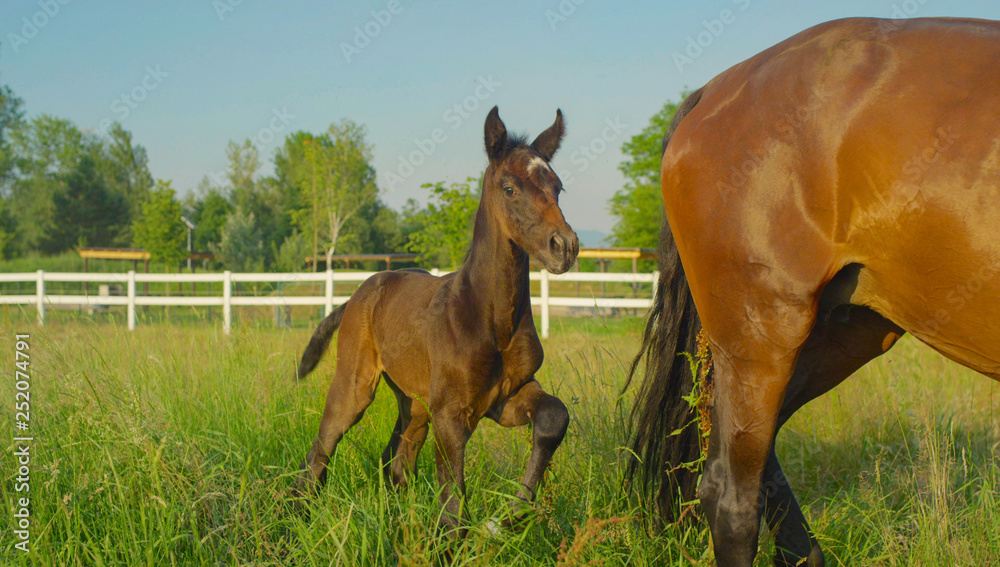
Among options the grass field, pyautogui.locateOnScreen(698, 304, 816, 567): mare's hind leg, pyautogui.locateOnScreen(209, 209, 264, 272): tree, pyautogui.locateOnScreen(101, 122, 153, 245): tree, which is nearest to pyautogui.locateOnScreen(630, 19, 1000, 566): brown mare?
pyautogui.locateOnScreen(698, 304, 816, 567): mare's hind leg

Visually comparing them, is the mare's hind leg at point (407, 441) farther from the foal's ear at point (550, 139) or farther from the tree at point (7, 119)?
the tree at point (7, 119)

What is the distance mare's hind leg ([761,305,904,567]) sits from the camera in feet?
8.23

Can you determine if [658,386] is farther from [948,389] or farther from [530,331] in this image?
[948,389]

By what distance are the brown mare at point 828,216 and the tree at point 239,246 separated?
42500 mm

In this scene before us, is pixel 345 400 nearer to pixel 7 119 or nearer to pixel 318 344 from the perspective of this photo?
pixel 318 344

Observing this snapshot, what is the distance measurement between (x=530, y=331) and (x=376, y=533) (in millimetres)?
1155

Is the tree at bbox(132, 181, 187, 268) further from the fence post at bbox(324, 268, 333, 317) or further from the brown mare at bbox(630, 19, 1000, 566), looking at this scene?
the brown mare at bbox(630, 19, 1000, 566)

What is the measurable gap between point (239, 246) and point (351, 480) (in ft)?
146

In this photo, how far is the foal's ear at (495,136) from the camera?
315 cm

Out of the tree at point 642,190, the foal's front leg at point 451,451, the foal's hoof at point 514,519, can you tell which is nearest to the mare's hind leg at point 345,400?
the foal's front leg at point 451,451

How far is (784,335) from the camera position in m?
2.17

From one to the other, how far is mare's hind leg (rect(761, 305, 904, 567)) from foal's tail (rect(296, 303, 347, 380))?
2.65 metres

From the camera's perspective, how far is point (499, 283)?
3164mm

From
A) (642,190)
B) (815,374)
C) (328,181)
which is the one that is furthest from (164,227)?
(815,374)
